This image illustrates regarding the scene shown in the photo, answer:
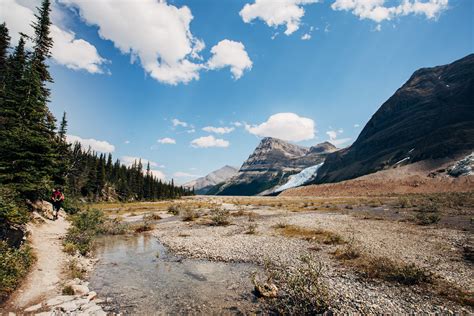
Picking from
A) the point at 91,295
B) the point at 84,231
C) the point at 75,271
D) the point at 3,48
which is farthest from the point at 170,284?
the point at 3,48

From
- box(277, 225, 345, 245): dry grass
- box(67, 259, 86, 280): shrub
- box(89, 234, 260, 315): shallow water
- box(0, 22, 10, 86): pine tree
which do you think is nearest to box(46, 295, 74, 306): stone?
box(89, 234, 260, 315): shallow water

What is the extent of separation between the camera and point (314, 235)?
25.6 meters

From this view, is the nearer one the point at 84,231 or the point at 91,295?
the point at 91,295

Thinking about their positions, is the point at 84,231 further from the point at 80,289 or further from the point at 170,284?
the point at 170,284

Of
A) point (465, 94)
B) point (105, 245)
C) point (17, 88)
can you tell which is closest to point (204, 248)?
point (105, 245)

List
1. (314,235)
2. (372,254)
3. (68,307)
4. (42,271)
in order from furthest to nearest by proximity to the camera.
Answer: (314,235)
(372,254)
(42,271)
(68,307)

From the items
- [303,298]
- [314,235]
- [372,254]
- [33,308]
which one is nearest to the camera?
[33,308]

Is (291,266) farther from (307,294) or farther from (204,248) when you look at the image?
(204,248)

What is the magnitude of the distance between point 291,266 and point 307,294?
5564 mm

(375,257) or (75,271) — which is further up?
(75,271)

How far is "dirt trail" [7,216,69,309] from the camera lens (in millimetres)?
10656

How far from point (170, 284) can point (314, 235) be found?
16.7 meters

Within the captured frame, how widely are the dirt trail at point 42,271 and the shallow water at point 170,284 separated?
2.07 m

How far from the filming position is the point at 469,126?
142 meters
